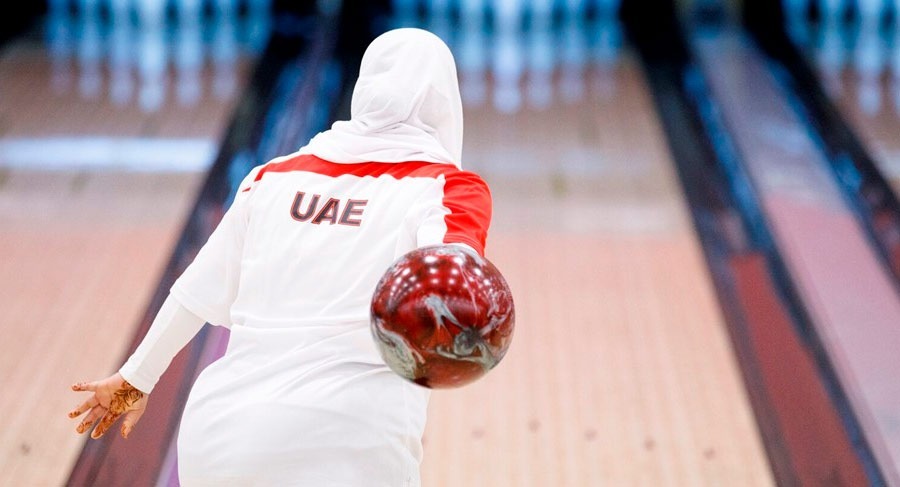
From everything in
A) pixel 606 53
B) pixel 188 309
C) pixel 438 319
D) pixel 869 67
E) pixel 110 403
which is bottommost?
pixel 606 53

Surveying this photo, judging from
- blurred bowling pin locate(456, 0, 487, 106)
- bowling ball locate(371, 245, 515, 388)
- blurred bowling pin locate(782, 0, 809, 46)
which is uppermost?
bowling ball locate(371, 245, 515, 388)

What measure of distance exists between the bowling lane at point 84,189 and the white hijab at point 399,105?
59.1 inches

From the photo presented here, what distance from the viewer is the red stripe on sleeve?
1289mm

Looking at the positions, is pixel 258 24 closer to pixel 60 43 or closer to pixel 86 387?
pixel 60 43

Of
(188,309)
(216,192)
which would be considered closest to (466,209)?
(188,309)

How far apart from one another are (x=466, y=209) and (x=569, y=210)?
2839 millimetres

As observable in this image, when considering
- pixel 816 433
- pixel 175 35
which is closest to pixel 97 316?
pixel 816 433

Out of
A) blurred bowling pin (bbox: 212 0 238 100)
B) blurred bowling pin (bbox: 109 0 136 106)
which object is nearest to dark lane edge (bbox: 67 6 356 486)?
blurred bowling pin (bbox: 212 0 238 100)

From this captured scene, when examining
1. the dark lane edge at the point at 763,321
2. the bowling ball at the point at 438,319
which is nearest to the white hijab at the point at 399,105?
the bowling ball at the point at 438,319

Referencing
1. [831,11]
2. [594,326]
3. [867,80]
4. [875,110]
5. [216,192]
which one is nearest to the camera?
[594,326]

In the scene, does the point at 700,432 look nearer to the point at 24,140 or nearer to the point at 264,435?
the point at 264,435

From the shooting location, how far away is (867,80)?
210 inches

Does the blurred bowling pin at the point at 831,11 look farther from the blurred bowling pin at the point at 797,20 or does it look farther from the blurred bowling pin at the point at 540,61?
the blurred bowling pin at the point at 540,61

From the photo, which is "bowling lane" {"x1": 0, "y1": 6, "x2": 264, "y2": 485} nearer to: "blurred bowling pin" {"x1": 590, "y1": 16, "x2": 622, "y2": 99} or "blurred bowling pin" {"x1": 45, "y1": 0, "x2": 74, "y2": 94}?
"blurred bowling pin" {"x1": 45, "y1": 0, "x2": 74, "y2": 94}
